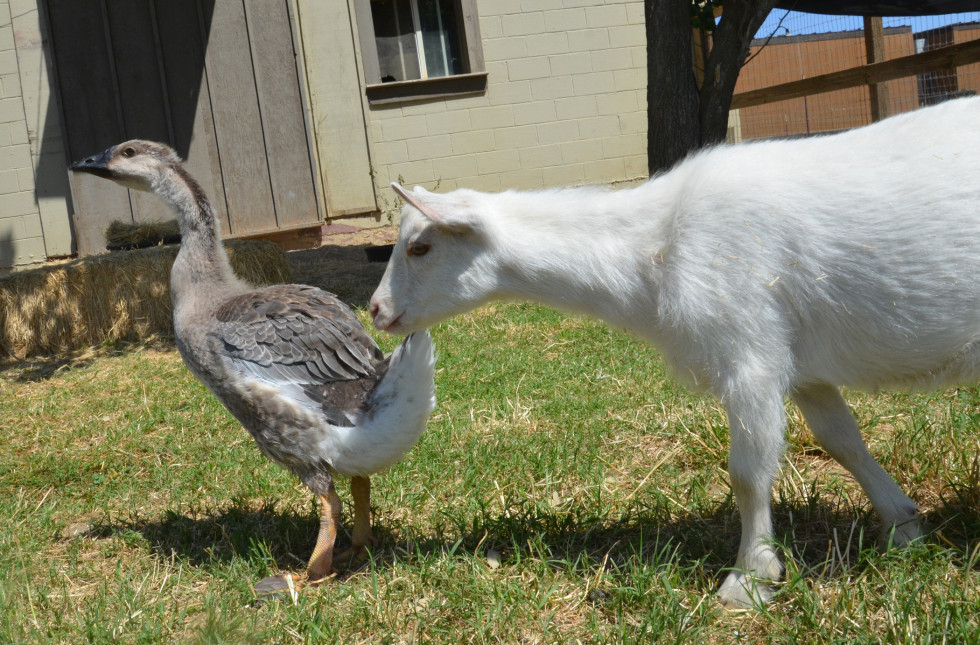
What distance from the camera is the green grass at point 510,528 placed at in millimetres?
2885

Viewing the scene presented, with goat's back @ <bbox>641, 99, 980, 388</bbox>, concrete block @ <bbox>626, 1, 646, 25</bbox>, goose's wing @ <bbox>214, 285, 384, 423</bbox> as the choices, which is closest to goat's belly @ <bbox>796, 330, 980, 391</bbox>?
goat's back @ <bbox>641, 99, 980, 388</bbox>

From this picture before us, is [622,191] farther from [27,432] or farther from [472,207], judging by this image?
[27,432]

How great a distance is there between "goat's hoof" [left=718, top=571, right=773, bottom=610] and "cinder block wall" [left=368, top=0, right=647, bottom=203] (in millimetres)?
9902

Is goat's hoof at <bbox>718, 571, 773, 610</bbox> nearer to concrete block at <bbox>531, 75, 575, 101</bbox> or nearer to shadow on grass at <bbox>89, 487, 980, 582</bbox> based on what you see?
shadow on grass at <bbox>89, 487, 980, 582</bbox>

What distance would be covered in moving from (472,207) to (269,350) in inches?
47.1

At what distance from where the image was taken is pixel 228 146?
10.4 metres

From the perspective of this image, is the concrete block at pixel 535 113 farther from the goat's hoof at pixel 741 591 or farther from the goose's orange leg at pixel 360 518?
the goat's hoof at pixel 741 591

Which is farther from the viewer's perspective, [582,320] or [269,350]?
[582,320]

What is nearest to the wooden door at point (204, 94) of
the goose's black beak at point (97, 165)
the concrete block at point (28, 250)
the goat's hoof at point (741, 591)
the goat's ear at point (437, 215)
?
the concrete block at point (28, 250)

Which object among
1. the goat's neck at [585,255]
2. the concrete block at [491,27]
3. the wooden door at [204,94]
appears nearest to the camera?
the goat's neck at [585,255]

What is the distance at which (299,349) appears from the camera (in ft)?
12.6

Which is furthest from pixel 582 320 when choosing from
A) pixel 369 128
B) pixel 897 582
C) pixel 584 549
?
pixel 369 128

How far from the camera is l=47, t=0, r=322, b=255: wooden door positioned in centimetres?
1025

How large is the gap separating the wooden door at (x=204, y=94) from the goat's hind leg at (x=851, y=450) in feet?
26.3
